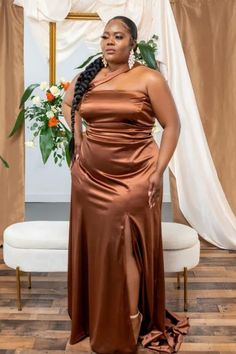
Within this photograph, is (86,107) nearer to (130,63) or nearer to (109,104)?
(109,104)

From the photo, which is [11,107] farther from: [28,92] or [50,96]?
[50,96]

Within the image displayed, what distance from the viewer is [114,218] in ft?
6.79

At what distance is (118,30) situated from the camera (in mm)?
1974

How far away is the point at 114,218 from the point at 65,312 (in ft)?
2.70

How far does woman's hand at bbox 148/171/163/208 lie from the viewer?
2045mm

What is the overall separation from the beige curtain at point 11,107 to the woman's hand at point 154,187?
175cm

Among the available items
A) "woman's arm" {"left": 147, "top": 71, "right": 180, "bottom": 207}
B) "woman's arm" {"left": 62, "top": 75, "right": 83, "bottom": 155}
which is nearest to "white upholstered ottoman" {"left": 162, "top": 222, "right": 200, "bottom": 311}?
"woman's arm" {"left": 147, "top": 71, "right": 180, "bottom": 207}

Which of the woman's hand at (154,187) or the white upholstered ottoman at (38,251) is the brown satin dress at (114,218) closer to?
the woman's hand at (154,187)

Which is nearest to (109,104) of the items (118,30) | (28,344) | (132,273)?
(118,30)

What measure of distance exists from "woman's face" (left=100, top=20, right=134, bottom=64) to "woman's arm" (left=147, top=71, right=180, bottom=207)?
0.50 ft

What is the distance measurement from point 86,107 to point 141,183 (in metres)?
0.41

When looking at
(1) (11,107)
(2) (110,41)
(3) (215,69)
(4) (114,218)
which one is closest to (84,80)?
(2) (110,41)

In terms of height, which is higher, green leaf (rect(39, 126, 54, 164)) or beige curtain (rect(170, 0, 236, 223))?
beige curtain (rect(170, 0, 236, 223))

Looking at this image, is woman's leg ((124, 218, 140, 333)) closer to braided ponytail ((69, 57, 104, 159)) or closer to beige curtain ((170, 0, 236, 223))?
braided ponytail ((69, 57, 104, 159))
